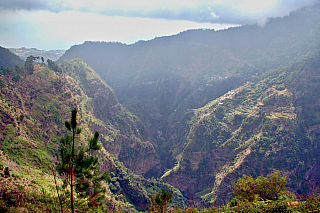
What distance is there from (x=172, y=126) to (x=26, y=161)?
16329 centimetres

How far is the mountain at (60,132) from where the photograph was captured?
37.9 meters

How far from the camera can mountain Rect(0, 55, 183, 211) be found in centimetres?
3791

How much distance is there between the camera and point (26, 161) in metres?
39.0

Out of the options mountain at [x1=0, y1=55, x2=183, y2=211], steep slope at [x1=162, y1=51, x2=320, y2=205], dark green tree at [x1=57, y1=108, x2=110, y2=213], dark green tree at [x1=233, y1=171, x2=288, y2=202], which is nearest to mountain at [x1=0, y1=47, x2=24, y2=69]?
mountain at [x1=0, y1=55, x2=183, y2=211]

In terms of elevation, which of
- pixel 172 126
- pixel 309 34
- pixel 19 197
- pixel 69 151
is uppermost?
pixel 309 34

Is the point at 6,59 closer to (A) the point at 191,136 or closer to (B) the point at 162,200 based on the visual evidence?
(A) the point at 191,136

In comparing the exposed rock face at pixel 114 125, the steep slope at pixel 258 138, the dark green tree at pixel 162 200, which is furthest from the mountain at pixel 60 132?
the steep slope at pixel 258 138

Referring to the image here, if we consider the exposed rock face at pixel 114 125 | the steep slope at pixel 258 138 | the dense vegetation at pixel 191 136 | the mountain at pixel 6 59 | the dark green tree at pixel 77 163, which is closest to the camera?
the dark green tree at pixel 77 163

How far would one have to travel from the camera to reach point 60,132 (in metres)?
68.9

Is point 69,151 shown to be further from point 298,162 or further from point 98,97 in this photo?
point 98,97

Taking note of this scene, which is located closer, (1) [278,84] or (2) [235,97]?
(1) [278,84]

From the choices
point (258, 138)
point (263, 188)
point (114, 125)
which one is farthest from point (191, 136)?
point (263, 188)

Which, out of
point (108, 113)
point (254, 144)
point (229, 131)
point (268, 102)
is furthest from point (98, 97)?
point (268, 102)

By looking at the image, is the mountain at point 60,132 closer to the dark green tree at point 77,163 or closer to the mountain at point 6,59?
the dark green tree at point 77,163
